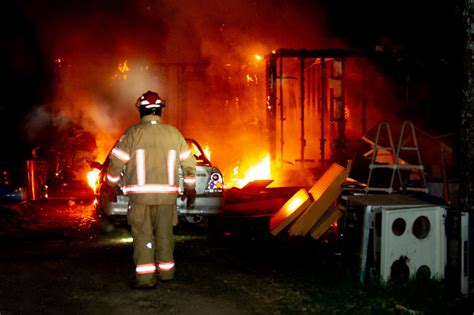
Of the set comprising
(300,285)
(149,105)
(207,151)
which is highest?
(149,105)

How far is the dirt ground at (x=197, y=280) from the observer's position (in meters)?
4.56

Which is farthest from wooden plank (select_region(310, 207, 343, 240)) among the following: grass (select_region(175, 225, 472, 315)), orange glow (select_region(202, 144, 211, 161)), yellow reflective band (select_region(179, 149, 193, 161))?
orange glow (select_region(202, 144, 211, 161))

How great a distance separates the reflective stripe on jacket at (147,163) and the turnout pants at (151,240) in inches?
4.3

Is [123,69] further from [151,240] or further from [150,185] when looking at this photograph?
[151,240]

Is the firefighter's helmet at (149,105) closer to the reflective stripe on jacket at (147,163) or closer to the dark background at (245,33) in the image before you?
the reflective stripe on jacket at (147,163)

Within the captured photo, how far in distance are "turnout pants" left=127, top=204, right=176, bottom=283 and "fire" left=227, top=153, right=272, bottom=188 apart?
723cm

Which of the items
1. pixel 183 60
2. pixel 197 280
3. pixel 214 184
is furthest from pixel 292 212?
pixel 183 60

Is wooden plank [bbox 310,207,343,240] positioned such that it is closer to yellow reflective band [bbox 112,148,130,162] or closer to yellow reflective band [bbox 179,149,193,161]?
yellow reflective band [bbox 179,149,193,161]

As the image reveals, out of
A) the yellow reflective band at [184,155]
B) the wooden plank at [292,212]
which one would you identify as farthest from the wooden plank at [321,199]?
the yellow reflective band at [184,155]

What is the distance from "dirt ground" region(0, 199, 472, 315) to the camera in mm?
4559

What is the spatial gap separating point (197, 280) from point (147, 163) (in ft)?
4.06

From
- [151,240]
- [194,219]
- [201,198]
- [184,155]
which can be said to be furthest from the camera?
[194,219]

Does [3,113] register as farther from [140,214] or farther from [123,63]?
[140,214]

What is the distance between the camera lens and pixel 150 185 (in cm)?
525
